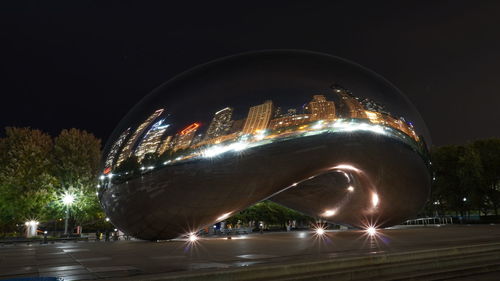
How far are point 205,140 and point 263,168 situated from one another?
1333 millimetres

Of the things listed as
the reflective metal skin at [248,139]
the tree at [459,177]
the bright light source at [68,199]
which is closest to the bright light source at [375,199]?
the reflective metal skin at [248,139]

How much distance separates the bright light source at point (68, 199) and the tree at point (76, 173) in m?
0.33

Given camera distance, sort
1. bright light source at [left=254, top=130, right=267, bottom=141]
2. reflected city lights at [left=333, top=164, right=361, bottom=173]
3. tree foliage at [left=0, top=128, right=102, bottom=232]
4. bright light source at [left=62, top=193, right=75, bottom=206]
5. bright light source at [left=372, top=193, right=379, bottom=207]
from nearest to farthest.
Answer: bright light source at [left=254, top=130, right=267, bottom=141] < reflected city lights at [left=333, top=164, right=361, bottom=173] < bright light source at [left=372, top=193, right=379, bottom=207] < tree foliage at [left=0, top=128, right=102, bottom=232] < bright light source at [left=62, top=193, right=75, bottom=206]

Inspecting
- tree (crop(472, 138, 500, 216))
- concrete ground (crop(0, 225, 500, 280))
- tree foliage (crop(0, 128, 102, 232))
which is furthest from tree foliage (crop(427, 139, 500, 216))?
tree foliage (crop(0, 128, 102, 232))

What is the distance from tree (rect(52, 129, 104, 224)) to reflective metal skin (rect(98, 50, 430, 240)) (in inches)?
1259

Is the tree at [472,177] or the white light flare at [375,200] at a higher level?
the tree at [472,177]

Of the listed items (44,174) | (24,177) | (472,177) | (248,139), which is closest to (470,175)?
(472,177)

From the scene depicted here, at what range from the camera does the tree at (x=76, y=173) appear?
38625 mm

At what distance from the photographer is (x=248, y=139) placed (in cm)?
788

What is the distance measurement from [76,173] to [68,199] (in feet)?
9.20

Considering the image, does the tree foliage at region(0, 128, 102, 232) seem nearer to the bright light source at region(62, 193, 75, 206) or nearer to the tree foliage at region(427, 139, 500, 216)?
the bright light source at region(62, 193, 75, 206)

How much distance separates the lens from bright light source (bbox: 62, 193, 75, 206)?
37.2 meters

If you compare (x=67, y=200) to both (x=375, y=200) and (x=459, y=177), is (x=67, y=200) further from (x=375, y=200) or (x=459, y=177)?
(x=459, y=177)

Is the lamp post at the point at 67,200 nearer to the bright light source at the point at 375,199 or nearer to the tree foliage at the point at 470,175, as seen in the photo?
the bright light source at the point at 375,199
